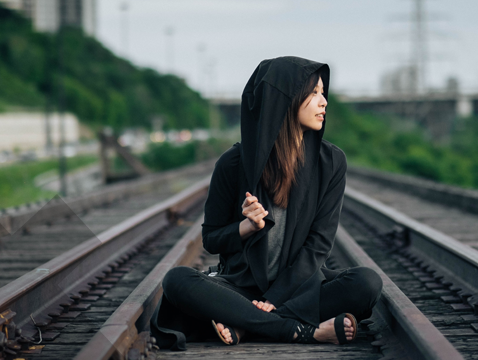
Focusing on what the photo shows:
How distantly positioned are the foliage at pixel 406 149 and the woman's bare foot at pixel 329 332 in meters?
26.7

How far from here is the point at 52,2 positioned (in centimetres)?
10550

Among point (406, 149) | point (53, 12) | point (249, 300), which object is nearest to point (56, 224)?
point (249, 300)

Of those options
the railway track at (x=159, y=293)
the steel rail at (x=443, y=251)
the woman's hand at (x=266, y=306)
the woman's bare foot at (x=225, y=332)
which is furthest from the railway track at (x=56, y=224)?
the steel rail at (x=443, y=251)

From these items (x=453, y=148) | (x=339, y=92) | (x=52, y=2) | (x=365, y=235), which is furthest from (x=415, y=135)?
(x=52, y=2)

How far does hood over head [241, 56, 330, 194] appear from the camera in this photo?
9.21ft

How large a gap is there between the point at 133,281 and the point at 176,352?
70.5 inches

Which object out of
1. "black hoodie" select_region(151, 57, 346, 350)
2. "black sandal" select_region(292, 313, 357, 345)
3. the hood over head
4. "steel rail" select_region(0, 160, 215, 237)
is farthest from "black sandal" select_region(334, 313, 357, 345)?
"steel rail" select_region(0, 160, 215, 237)

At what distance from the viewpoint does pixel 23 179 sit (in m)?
14.7

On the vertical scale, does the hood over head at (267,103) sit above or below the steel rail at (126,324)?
above

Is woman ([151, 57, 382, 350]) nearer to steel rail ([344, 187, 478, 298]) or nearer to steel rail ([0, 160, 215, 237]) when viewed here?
steel rail ([344, 187, 478, 298])

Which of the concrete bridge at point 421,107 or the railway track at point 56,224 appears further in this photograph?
the concrete bridge at point 421,107

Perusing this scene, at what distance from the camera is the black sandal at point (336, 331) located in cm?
287

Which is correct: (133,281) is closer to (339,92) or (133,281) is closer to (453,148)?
(453,148)

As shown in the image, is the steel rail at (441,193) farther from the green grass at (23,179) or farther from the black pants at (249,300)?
the green grass at (23,179)
